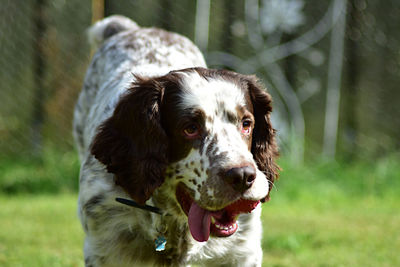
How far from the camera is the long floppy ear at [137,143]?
2.81 meters

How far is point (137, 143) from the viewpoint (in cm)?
290

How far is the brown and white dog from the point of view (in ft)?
8.77

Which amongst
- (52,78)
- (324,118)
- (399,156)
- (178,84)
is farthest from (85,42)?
(178,84)

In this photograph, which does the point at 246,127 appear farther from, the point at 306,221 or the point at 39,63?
the point at 39,63

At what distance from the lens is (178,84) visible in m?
2.96

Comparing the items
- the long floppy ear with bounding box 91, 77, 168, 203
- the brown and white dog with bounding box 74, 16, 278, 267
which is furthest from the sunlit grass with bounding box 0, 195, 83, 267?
the long floppy ear with bounding box 91, 77, 168, 203

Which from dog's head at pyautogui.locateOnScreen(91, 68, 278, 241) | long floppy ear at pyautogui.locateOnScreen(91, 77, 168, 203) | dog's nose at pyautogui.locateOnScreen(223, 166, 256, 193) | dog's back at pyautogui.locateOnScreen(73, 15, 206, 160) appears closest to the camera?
dog's nose at pyautogui.locateOnScreen(223, 166, 256, 193)

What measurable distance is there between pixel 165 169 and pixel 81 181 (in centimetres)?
68

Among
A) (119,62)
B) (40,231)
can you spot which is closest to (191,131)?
(119,62)

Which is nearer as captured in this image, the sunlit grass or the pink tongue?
the pink tongue

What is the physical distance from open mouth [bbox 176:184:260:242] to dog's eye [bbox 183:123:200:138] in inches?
12.5

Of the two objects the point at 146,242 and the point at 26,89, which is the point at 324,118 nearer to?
the point at 26,89

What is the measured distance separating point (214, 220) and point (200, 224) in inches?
2.7

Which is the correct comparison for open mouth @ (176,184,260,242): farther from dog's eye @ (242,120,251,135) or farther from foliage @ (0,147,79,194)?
foliage @ (0,147,79,194)
